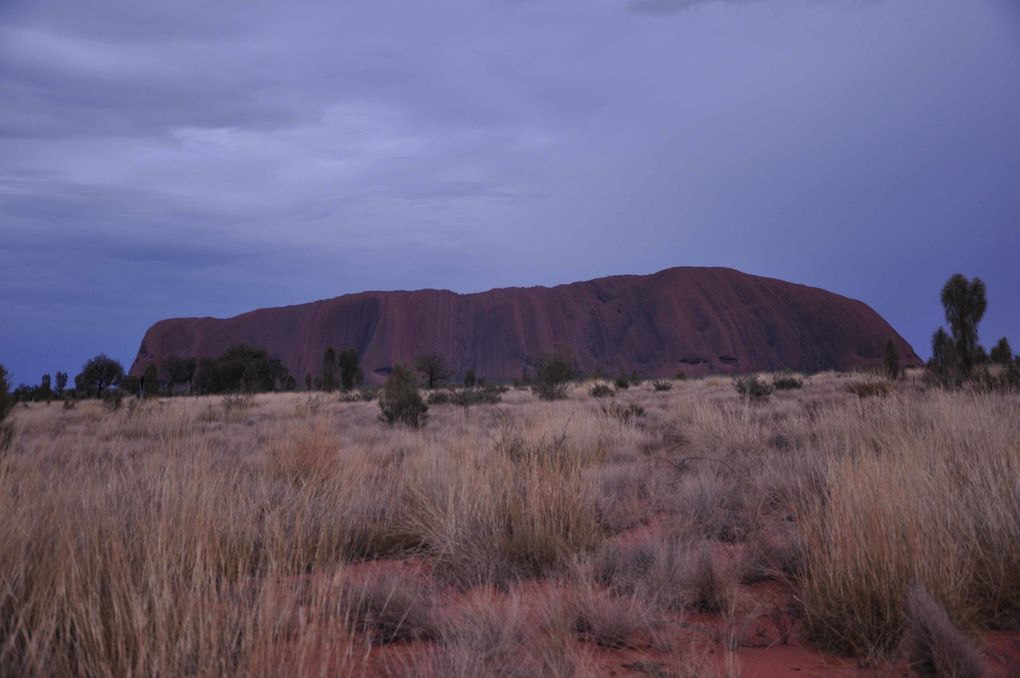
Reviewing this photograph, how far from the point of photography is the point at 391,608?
9.90 ft

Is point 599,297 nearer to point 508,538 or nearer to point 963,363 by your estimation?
point 963,363

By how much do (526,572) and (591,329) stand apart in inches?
3491

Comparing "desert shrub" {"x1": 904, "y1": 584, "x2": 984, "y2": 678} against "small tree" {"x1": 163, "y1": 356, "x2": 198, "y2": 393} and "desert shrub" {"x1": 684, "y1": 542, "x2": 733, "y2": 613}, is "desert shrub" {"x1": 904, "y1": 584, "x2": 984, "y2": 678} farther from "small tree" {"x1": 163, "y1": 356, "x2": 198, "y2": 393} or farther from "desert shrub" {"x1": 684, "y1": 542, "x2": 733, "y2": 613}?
"small tree" {"x1": 163, "y1": 356, "x2": 198, "y2": 393}

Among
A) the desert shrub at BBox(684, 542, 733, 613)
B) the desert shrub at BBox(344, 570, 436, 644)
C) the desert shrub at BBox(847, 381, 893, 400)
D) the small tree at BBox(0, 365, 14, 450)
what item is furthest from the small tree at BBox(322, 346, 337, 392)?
the desert shrub at BBox(684, 542, 733, 613)

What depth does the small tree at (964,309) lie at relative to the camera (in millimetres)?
24391

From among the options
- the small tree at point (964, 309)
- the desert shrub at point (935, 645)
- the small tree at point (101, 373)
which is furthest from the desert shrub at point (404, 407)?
the small tree at point (101, 373)

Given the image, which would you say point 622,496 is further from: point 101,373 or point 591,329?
point 591,329

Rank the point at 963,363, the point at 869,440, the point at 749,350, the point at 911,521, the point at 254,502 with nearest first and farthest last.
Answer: the point at 911,521
the point at 254,502
the point at 869,440
the point at 963,363
the point at 749,350

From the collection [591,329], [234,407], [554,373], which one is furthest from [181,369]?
[591,329]

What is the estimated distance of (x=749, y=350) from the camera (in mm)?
83625

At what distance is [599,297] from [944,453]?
93.8 meters

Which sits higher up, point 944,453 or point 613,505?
point 944,453

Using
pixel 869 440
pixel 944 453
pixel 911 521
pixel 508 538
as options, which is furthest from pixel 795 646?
pixel 869 440

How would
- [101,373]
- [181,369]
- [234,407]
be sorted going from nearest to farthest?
[234,407]
[101,373]
[181,369]
